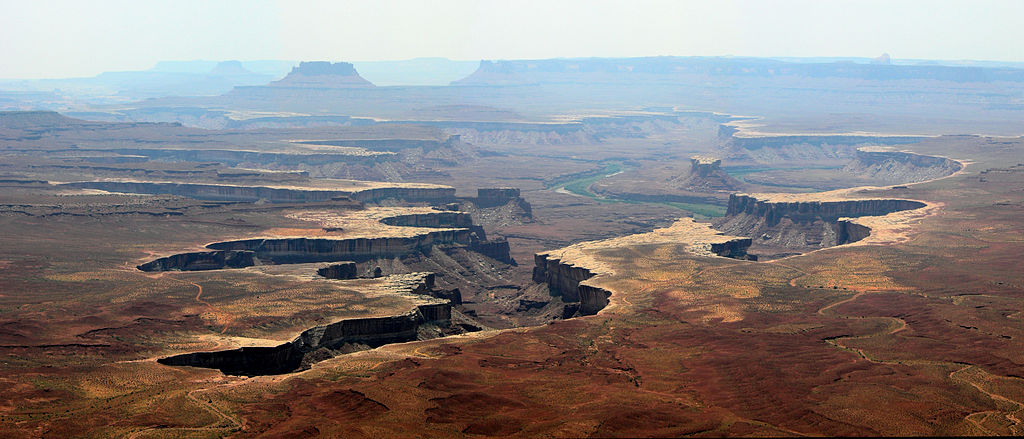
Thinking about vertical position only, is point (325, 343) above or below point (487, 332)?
above

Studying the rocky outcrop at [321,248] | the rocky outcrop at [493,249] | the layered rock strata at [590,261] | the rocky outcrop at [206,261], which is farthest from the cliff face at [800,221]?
the rocky outcrop at [206,261]

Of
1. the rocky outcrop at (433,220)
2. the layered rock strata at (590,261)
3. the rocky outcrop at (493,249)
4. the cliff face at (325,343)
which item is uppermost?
the cliff face at (325,343)

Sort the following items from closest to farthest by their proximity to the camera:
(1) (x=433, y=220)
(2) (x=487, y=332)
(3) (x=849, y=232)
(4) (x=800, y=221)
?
(2) (x=487, y=332)
(3) (x=849, y=232)
(1) (x=433, y=220)
(4) (x=800, y=221)

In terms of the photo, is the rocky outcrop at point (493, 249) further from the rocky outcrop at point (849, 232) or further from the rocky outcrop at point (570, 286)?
the rocky outcrop at point (849, 232)

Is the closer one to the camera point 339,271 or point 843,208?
point 339,271

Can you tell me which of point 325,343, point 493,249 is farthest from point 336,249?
point 325,343

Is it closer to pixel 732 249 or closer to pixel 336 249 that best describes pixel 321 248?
pixel 336 249
